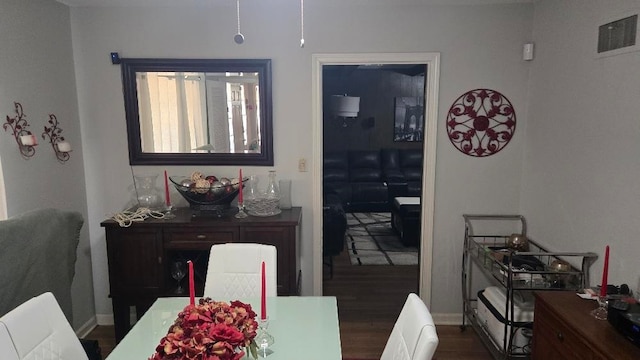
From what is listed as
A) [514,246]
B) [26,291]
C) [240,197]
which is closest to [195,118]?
[240,197]

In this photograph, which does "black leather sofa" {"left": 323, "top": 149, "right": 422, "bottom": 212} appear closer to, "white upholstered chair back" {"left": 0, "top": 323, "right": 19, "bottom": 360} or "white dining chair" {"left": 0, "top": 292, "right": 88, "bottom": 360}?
"white dining chair" {"left": 0, "top": 292, "right": 88, "bottom": 360}

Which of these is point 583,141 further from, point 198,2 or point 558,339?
point 198,2

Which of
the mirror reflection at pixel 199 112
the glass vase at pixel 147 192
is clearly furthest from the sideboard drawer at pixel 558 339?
the glass vase at pixel 147 192

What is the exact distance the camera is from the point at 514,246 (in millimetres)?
3021

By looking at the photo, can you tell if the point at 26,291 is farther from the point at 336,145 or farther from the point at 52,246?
the point at 336,145

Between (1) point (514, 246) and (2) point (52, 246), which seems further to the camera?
(1) point (514, 246)

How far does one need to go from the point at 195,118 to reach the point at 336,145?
4577mm

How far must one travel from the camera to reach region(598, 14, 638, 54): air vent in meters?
2.08

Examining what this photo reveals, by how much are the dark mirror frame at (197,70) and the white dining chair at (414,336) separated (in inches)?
72.6

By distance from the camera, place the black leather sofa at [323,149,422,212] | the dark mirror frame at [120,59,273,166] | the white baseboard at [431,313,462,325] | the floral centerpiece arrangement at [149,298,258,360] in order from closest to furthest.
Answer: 1. the floral centerpiece arrangement at [149,298,258,360]
2. the dark mirror frame at [120,59,273,166]
3. the white baseboard at [431,313,462,325]
4. the black leather sofa at [323,149,422,212]

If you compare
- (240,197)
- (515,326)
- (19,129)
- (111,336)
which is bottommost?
(111,336)

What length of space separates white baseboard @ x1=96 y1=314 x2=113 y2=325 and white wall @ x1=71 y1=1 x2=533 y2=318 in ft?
3.86

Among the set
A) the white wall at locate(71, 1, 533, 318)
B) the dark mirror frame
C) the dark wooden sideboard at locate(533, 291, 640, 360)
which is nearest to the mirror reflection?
the dark mirror frame

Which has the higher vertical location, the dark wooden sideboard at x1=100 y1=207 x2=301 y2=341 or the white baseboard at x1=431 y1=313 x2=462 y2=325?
the dark wooden sideboard at x1=100 y1=207 x2=301 y2=341
